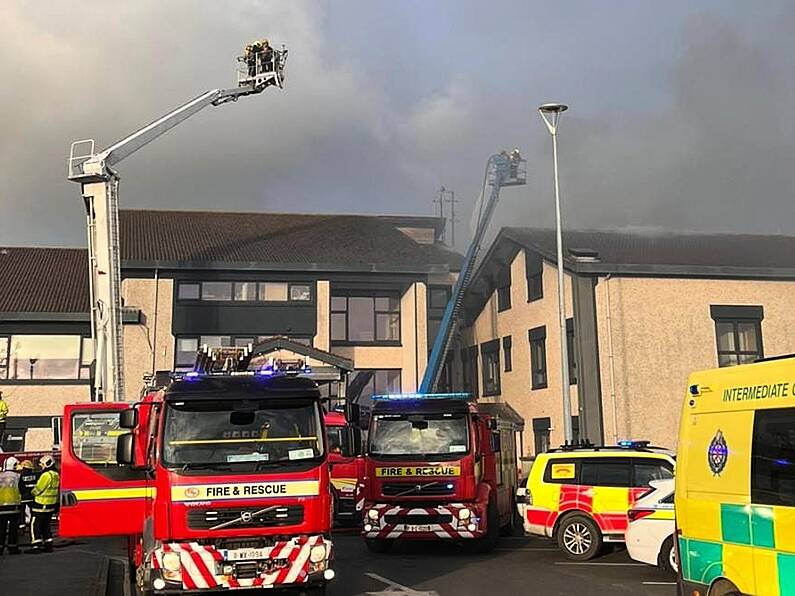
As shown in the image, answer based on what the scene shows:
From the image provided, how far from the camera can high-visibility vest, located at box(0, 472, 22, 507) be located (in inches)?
650

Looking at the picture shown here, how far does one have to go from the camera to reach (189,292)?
32.2 m

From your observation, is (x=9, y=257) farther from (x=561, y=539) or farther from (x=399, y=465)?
(x=561, y=539)

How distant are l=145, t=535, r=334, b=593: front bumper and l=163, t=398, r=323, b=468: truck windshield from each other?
90 cm

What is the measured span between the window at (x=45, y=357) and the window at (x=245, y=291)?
608cm

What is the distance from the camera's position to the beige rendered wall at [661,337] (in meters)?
27.5

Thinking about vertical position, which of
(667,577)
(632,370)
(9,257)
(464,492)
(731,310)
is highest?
(9,257)

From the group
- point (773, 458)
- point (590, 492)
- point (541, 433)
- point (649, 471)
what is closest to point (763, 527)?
point (773, 458)

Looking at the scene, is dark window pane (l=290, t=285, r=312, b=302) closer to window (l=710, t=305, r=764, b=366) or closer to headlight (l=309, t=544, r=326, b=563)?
window (l=710, t=305, r=764, b=366)

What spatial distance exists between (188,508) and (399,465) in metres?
6.29

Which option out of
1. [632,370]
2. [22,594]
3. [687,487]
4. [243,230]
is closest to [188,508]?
[22,594]

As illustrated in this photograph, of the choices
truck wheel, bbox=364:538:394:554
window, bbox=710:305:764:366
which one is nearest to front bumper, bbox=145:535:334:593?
truck wheel, bbox=364:538:394:554

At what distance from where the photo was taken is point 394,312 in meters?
33.9

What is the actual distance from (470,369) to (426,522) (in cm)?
2298

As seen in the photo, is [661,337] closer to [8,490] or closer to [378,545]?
[378,545]
